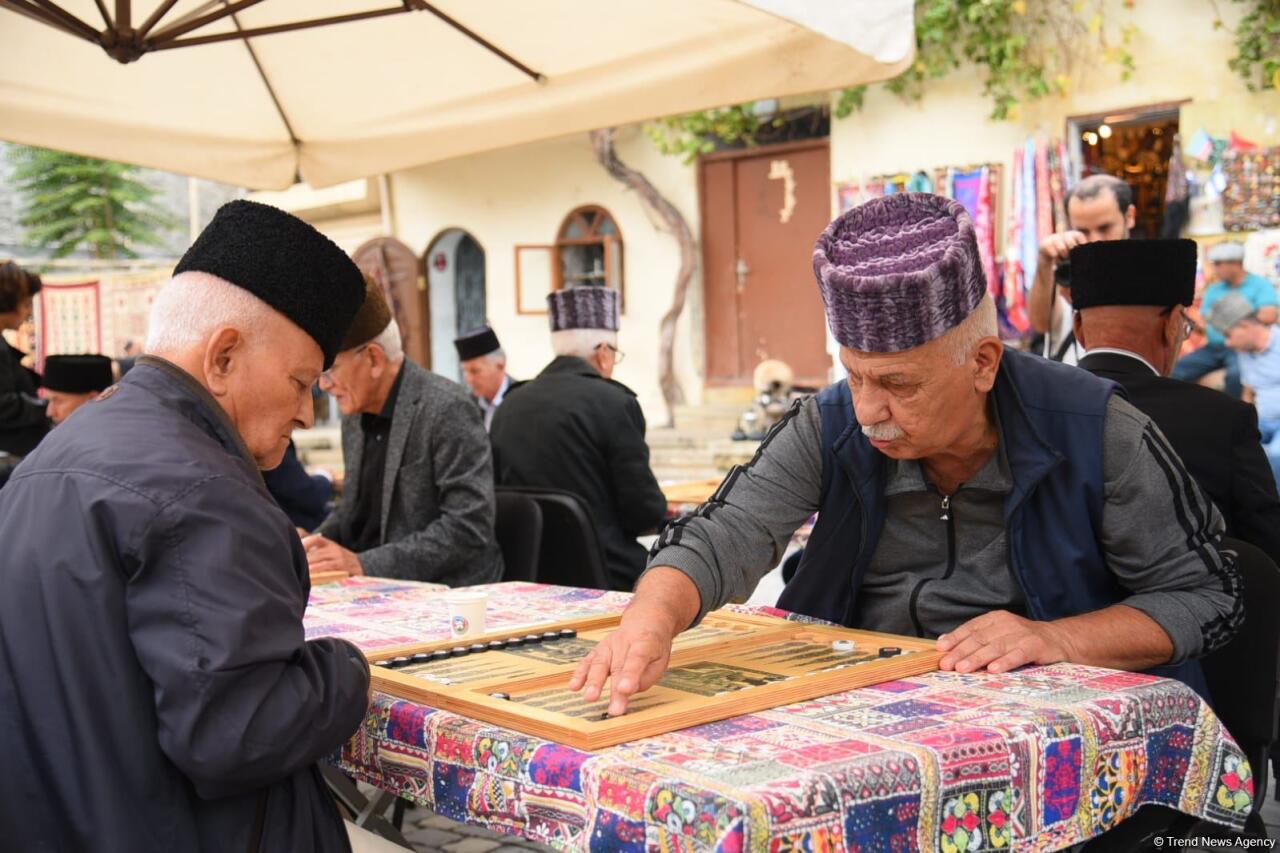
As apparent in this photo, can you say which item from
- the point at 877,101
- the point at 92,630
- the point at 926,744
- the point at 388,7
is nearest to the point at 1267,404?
the point at 877,101

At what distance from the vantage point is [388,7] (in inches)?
181

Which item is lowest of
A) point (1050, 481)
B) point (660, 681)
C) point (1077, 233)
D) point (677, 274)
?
point (660, 681)

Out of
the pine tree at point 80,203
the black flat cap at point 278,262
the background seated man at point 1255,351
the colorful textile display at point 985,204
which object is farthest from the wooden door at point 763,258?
the pine tree at point 80,203

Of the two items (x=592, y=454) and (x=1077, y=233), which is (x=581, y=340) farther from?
(x=1077, y=233)

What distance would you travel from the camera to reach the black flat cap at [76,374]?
6.50 metres

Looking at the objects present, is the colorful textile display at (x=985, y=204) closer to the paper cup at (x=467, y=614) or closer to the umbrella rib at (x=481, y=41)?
the umbrella rib at (x=481, y=41)

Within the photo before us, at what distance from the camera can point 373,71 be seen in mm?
5148

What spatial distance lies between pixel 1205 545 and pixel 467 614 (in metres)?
1.39

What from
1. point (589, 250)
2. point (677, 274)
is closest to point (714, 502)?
point (677, 274)

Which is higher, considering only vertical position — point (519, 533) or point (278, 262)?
point (278, 262)

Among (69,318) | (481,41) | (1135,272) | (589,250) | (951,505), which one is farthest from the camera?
(69,318)

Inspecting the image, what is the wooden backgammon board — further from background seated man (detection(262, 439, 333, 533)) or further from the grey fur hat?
background seated man (detection(262, 439, 333, 533))

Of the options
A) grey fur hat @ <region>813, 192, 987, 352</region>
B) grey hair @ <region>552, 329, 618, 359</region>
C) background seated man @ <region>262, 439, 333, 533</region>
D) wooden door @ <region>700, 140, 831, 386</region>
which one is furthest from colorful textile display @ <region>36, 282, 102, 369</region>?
grey fur hat @ <region>813, 192, 987, 352</region>

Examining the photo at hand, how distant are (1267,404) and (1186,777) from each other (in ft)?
23.2
